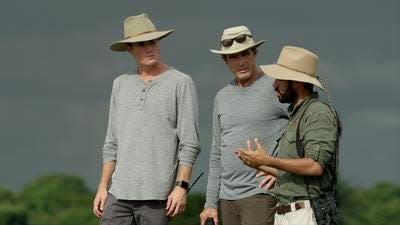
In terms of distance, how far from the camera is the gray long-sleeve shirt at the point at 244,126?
927cm

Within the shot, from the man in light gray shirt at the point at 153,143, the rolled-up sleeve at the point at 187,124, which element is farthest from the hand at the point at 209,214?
the rolled-up sleeve at the point at 187,124

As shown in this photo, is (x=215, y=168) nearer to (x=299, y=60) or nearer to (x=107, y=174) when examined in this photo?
(x=107, y=174)

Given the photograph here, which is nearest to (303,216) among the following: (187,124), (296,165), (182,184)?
(296,165)

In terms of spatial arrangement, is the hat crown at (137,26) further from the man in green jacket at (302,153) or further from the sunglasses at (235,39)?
the man in green jacket at (302,153)

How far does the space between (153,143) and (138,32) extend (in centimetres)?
A: 89

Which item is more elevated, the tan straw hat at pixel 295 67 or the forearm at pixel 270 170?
the tan straw hat at pixel 295 67

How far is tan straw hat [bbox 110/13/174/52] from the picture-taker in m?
9.49

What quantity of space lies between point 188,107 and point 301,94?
1129mm

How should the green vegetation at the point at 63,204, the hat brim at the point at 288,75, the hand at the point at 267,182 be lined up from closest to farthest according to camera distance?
the hat brim at the point at 288,75 < the hand at the point at 267,182 < the green vegetation at the point at 63,204

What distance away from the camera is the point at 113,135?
9.65 metres

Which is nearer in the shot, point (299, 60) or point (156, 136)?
point (299, 60)

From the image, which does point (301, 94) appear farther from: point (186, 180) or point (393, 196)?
point (393, 196)

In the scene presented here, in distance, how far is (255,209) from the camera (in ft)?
30.4

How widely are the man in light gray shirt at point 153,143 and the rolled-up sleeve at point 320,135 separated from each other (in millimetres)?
1297
